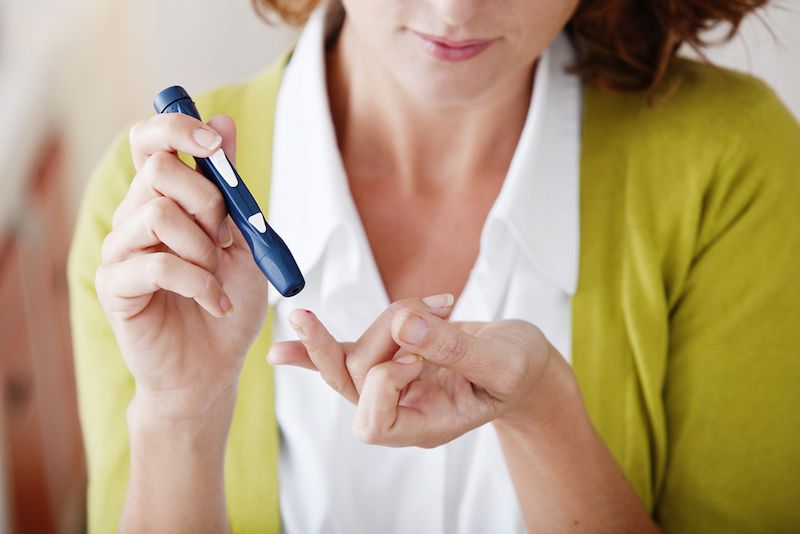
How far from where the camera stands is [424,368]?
78 centimetres

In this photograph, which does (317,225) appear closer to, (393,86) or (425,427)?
(393,86)

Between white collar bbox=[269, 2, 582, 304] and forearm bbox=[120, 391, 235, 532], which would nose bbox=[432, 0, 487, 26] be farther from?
forearm bbox=[120, 391, 235, 532]

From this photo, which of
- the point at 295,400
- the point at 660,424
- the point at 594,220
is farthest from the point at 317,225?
the point at 660,424

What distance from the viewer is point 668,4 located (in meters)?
1.12

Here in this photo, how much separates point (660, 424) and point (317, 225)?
41cm

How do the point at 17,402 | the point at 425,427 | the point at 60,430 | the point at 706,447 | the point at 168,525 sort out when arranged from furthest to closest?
the point at 60,430, the point at 17,402, the point at 706,447, the point at 168,525, the point at 425,427

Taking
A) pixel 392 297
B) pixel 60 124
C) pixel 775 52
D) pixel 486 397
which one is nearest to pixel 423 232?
pixel 392 297

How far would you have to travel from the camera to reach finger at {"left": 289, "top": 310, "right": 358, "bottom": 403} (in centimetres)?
68

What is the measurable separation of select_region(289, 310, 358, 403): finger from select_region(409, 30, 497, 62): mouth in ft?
1.01

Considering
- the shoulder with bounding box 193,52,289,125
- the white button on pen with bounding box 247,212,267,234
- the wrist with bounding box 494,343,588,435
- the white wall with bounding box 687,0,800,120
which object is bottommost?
the wrist with bounding box 494,343,588,435

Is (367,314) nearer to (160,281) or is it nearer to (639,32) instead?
(160,281)

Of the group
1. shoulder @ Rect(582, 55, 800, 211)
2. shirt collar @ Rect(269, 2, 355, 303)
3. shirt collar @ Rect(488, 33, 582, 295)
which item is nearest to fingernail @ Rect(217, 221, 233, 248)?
shirt collar @ Rect(269, 2, 355, 303)

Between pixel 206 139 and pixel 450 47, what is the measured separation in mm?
279

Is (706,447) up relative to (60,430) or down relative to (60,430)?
down
